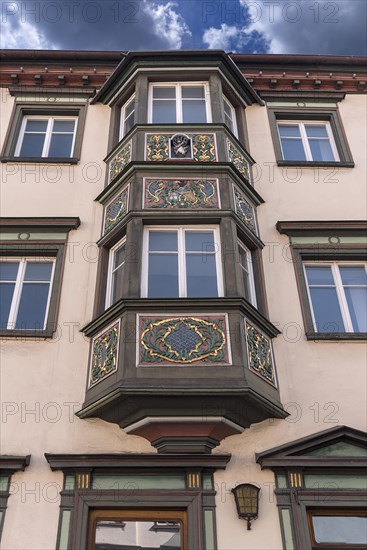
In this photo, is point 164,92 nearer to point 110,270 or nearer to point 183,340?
point 110,270

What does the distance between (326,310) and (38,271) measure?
5.11m

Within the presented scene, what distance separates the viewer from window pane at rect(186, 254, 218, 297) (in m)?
9.00

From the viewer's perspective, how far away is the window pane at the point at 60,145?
1209cm

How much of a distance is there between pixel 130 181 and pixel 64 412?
14.0 ft

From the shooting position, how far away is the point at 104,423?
27.6 ft

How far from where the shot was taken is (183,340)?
26.9 feet

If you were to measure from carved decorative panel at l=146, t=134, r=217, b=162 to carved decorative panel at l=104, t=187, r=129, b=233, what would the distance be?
92cm

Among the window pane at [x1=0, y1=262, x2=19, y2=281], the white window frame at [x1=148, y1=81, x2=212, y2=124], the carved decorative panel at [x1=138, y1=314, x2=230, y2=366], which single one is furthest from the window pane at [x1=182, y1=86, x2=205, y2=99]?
the carved decorative panel at [x1=138, y1=314, x2=230, y2=366]

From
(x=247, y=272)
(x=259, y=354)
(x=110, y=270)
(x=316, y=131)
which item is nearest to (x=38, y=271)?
(x=110, y=270)

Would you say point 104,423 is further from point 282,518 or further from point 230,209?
point 230,209

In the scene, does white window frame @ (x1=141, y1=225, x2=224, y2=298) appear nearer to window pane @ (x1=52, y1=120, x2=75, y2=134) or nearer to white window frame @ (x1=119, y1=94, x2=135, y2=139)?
white window frame @ (x1=119, y1=94, x2=135, y2=139)

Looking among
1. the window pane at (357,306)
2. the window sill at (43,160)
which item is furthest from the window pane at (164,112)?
the window pane at (357,306)

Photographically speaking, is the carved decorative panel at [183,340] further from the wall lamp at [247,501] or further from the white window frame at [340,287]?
the white window frame at [340,287]

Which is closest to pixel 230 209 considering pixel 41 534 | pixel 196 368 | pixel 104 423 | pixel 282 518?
pixel 196 368
